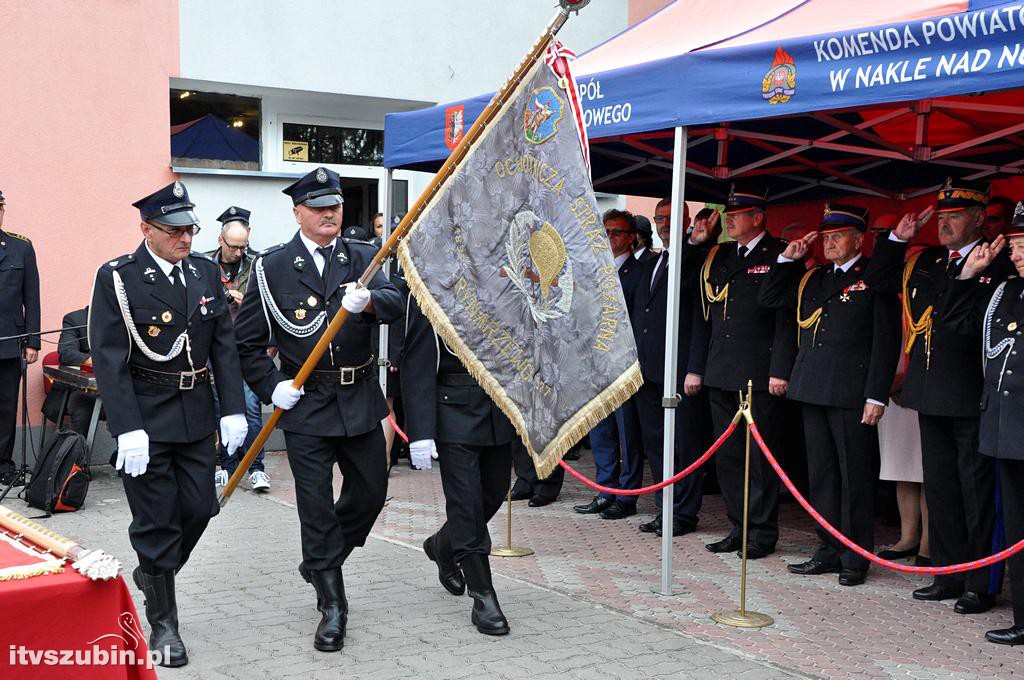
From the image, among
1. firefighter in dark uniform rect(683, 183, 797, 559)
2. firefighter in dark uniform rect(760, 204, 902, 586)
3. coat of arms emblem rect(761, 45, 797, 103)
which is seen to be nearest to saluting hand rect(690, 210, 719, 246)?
firefighter in dark uniform rect(683, 183, 797, 559)

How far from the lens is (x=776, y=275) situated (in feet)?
22.7

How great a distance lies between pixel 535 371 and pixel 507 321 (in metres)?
0.26

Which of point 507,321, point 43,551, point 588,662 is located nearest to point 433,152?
point 507,321

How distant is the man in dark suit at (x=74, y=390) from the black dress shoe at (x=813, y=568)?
560 centimetres

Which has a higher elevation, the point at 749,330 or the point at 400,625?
the point at 749,330

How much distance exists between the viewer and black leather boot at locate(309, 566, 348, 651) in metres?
5.06

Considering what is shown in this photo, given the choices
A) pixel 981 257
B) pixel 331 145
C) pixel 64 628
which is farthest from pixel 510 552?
pixel 331 145

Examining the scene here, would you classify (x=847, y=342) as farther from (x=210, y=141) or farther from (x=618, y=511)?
(x=210, y=141)

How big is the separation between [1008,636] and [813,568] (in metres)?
1.41

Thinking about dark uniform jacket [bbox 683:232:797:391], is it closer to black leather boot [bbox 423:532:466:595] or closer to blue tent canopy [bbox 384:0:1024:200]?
blue tent canopy [bbox 384:0:1024:200]

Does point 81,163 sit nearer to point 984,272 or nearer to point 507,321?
point 507,321

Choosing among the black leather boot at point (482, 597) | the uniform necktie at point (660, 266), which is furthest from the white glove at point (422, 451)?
the uniform necktie at point (660, 266)

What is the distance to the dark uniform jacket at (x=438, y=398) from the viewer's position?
5.36 m

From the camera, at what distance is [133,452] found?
15.5 feet
